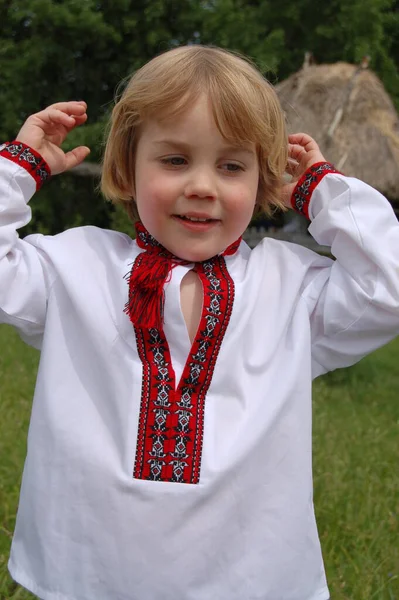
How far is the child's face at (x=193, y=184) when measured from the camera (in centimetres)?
172

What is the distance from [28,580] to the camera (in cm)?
179

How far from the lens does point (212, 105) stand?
67.6 inches

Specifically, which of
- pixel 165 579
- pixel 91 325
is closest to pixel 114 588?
pixel 165 579

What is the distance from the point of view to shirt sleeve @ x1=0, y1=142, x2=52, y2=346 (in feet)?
5.71

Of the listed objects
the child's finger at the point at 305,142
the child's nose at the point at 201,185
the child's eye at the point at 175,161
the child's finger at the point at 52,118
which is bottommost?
the child's finger at the point at 305,142

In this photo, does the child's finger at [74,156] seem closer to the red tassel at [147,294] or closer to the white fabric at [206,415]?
the white fabric at [206,415]

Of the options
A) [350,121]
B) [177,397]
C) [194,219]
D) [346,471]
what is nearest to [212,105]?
[194,219]

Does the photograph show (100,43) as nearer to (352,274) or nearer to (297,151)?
(297,151)

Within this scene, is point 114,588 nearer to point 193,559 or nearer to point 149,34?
point 193,559

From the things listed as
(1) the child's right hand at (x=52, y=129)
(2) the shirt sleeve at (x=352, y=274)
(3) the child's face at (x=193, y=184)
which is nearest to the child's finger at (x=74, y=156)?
(1) the child's right hand at (x=52, y=129)

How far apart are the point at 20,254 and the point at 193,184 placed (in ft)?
1.39

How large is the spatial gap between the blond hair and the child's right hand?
101 mm

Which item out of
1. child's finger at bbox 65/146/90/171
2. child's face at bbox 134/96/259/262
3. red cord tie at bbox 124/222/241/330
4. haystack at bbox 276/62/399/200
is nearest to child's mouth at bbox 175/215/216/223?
child's face at bbox 134/96/259/262

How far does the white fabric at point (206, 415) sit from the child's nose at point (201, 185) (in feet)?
0.63
